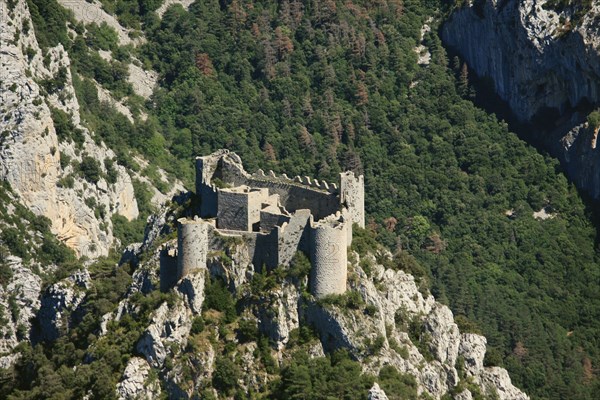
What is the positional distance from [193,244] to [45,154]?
1992 inches

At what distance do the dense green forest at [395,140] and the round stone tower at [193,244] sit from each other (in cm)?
4736

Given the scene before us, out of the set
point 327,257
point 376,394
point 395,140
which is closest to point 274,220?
point 327,257

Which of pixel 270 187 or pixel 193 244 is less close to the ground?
pixel 270 187

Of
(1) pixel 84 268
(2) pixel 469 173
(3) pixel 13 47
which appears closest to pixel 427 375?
(1) pixel 84 268

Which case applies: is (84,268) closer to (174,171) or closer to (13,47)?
(13,47)

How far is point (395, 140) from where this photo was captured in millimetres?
176500

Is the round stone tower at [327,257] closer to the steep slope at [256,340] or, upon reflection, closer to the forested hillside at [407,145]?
the steep slope at [256,340]

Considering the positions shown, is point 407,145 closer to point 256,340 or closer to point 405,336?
point 405,336

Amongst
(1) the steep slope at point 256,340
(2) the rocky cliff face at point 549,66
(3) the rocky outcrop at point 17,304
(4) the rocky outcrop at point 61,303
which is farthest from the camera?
(2) the rocky cliff face at point 549,66

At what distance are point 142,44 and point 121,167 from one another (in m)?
26.5

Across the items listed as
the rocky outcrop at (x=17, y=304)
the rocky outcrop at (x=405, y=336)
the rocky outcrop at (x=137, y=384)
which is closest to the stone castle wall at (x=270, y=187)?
the rocky outcrop at (x=405, y=336)

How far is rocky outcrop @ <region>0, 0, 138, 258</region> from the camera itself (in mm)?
149125

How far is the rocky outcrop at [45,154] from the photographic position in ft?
489

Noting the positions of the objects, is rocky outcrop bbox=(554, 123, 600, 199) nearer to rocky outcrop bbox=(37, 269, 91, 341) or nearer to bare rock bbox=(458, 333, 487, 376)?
bare rock bbox=(458, 333, 487, 376)
